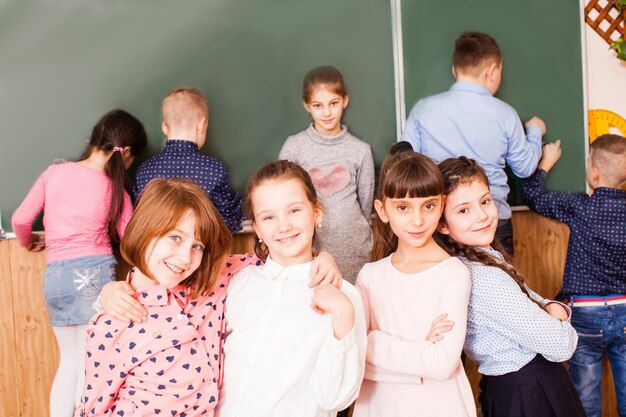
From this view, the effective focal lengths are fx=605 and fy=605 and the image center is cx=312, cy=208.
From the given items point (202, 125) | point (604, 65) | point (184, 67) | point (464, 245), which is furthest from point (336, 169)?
point (604, 65)

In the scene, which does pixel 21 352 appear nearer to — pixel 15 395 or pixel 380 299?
pixel 15 395

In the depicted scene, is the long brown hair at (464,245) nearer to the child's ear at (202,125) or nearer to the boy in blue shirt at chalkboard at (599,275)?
the boy in blue shirt at chalkboard at (599,275)

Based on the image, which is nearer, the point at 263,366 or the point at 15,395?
the point at 263,366

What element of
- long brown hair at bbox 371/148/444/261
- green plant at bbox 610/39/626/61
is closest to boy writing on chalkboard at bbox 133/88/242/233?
long brown hair at bbox 371/148/444/261

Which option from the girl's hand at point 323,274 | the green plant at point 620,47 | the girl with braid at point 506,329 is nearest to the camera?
the girl's hand at point 323,274

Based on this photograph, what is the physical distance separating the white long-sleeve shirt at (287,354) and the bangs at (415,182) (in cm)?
31

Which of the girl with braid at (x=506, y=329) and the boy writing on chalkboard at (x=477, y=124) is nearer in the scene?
the girl with braid at (x=506, y=329)

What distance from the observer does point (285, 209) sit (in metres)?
1.53

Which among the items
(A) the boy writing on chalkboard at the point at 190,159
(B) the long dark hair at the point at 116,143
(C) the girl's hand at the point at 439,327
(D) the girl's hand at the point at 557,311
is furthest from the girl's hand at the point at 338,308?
(B) the long dark hair at the point at 116,143

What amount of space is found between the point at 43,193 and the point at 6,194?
206 millimetres

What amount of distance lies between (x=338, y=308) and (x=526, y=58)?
1.94 metres

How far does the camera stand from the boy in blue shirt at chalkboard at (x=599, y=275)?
7.92 feet

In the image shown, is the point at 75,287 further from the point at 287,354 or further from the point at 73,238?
the point at 287,354

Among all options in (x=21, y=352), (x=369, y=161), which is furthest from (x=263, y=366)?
(x=21, y=352)
